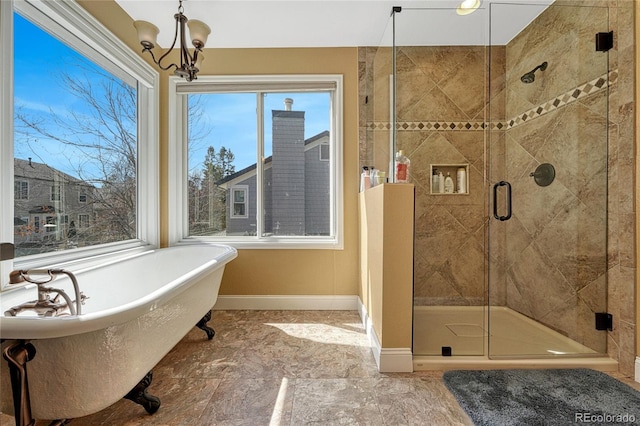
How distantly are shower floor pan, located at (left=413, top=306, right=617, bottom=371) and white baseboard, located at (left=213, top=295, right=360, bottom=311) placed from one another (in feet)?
2.63

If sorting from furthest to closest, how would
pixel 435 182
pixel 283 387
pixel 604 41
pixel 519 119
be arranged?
pixel 435 182 → pixel 519 119 → pixel 604 41 → pixel 283 387

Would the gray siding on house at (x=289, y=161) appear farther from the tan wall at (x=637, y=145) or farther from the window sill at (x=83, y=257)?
the tan wall at (x=637, y=145)

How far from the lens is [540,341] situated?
6.05 feet

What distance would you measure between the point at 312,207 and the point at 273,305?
991 millimetres

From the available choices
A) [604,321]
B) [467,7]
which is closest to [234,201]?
[467,7]

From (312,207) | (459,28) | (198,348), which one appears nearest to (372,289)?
(312,207)

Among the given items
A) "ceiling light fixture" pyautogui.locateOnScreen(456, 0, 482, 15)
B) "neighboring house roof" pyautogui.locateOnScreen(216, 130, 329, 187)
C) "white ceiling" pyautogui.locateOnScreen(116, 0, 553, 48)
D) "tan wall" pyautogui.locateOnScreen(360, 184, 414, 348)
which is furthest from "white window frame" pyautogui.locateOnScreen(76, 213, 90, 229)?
"ceiling light fixture" pyautogui.locateOnScreen(456, 0, 482, 15)

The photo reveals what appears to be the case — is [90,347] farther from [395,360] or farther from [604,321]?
[604,321]

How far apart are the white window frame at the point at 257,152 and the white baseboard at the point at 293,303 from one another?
47cm

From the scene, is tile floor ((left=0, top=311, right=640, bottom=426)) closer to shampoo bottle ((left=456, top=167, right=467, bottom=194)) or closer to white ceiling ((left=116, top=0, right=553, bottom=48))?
shampoo bottle ((left=456, top=167, right=467, bottom=194))

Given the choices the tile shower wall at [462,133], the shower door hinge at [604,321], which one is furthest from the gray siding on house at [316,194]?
the shower door hinge at [604,321]

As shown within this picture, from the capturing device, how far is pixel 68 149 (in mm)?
1789

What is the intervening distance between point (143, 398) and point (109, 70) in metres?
2.26

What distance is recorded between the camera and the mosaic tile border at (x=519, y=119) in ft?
5.73
